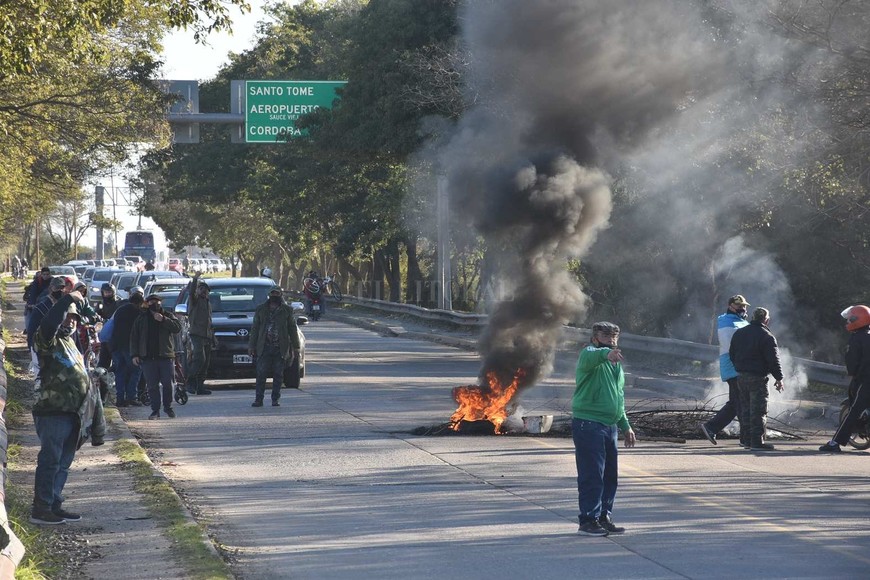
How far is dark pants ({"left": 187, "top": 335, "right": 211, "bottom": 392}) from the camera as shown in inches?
714

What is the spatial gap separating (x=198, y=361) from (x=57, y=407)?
9.75 metres

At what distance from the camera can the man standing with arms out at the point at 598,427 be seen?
8555mm

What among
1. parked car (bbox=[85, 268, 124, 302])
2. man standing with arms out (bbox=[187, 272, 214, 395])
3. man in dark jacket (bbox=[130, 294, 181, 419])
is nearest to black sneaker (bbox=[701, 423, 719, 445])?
man in dark jacket (bbox=[130, 294, 181, 419])

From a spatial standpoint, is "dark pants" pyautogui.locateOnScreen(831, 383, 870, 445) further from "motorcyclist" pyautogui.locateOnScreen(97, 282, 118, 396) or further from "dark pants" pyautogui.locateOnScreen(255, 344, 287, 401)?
"motorcyclist" pyautogui.locateOnScreen(97, 282, 118, 396)

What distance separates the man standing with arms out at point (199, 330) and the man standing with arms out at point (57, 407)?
29.8 feet

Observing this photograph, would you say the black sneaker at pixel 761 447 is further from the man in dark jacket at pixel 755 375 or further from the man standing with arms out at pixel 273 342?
the man standing with arms out at pixel 273 342

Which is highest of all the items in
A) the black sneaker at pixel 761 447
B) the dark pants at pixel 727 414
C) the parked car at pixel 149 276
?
the parked car at pixel 149 276

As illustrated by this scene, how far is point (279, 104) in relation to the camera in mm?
37406

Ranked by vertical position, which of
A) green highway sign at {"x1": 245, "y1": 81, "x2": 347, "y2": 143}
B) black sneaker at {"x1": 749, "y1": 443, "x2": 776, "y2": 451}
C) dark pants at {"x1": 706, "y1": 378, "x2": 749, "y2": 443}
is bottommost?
black sneaker at {"x1": 749, "y1": 443, "x2": 776, "y2": 451}

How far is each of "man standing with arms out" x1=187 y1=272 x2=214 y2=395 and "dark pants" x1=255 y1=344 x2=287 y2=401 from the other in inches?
55.9

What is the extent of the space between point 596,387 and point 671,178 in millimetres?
19567

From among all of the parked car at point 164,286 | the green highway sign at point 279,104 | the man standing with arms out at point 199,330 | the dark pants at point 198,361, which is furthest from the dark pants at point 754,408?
the green highway sign at point 279,104

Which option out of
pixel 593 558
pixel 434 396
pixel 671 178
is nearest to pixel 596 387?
pixel 593 558

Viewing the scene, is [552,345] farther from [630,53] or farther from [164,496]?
[164,496]
